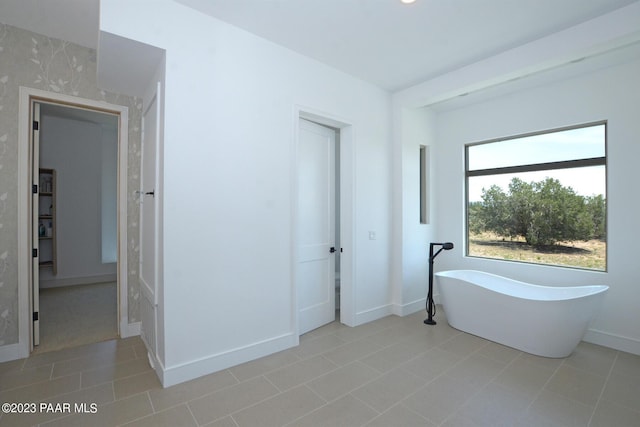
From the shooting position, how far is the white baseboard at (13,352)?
8.79 ft

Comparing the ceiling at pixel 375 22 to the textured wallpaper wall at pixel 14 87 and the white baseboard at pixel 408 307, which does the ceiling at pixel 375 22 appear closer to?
the textured wallpaper wall at pixel 14 87

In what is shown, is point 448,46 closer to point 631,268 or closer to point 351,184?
point 351,184

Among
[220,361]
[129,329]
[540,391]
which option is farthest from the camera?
[129,329]

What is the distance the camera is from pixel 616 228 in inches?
122

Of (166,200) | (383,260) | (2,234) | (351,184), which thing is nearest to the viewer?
(166,200)

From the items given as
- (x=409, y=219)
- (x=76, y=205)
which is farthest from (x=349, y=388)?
Result: (x=76, y=205)

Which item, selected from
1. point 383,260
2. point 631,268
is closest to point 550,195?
point 631,268

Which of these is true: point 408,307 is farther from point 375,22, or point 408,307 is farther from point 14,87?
point 14,87

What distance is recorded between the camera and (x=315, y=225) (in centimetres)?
352

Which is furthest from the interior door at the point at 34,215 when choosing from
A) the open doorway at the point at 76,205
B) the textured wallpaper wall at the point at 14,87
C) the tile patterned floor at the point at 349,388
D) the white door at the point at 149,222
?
the open doorway at the point at 76,205

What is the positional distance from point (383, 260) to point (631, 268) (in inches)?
95.6

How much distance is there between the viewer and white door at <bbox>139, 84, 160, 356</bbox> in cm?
252

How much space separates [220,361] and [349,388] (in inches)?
42.2

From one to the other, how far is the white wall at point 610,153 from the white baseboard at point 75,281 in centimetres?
646
